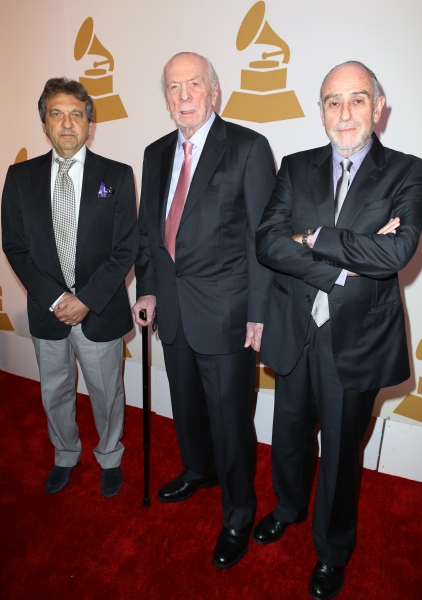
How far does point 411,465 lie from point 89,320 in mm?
1979

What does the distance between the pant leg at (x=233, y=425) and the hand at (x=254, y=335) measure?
7 centimetres

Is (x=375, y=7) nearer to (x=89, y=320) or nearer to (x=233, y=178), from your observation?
(x=233, y=178)

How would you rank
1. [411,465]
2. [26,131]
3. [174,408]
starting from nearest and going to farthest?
1. [174,408]
2. [411,465]
3. [26,131]

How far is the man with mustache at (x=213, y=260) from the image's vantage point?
1.94 meters

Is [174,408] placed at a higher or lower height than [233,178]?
lower

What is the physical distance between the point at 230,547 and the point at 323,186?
162 cm

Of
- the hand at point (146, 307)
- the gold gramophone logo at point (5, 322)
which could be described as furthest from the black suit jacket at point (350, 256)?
the gold gramophone logo at point (5, 322)

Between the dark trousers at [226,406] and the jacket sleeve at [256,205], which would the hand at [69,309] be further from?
the jacket sleeve at [256,205]

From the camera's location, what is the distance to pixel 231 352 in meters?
2.04

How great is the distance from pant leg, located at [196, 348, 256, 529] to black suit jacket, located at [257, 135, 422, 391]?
25 centimetres

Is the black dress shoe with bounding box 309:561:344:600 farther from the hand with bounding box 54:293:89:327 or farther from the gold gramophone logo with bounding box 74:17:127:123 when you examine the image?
the gold gramophone logo with bounding box 74:17:127:123

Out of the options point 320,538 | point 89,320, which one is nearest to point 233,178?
point 89,320

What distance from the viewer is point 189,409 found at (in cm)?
237

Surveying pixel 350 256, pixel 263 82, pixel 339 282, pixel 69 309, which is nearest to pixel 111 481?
pixel 69 309
